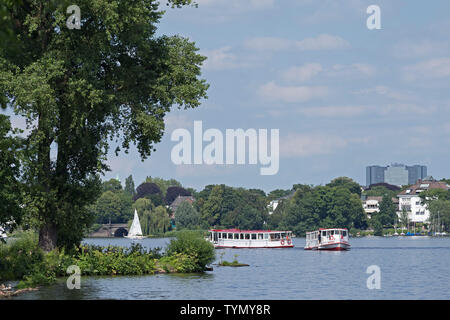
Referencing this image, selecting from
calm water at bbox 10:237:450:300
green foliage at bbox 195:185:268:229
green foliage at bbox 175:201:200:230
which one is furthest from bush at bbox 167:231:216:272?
green foliage at bbox 195:185:268:229

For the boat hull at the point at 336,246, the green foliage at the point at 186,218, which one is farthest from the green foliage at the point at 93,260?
the green foliage at the point at 186,218

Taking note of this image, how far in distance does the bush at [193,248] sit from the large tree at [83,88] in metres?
5.68

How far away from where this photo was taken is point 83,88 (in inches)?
1465

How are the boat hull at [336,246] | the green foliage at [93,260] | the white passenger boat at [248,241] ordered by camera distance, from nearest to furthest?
the green foliage at [93,260]
the boat hull at [336,246]
the white passenger boat at [248,241]

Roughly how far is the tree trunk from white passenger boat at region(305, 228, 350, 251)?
72.0 m

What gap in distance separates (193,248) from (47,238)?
8.83 m

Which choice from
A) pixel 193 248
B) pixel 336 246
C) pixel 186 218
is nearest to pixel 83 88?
pixel 193 248

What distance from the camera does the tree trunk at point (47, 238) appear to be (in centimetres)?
4025

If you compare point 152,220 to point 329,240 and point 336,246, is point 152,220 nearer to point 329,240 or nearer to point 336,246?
point 329,240

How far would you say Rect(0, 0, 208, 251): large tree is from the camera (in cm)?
3647

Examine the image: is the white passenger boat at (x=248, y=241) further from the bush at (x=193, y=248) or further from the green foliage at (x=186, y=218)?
the bush at (x=193, y=248)

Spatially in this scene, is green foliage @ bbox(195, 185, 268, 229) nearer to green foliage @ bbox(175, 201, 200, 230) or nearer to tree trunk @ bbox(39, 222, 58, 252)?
green foliage @ bbox(175, 201, 200, 230)
